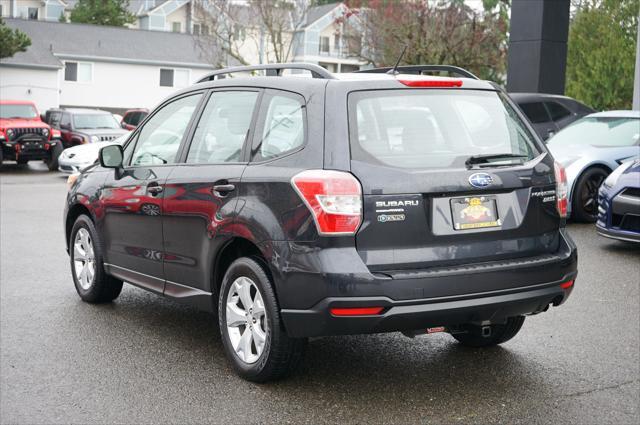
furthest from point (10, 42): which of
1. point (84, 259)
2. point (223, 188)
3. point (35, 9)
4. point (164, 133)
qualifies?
point (223, 188)

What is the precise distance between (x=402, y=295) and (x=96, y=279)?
135 inches

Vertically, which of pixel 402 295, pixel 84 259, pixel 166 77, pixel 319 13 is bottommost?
pixel 84 259

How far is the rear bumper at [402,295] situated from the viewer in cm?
464

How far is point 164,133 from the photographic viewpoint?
21.1 feet

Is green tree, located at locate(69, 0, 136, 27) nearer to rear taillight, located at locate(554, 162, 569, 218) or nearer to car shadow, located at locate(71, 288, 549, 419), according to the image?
car shadow, located at locate(71, 288, 549, 419)

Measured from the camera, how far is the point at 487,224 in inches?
195

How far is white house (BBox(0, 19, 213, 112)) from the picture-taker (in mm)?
55531

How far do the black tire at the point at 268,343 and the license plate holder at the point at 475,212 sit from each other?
1090 millimetres

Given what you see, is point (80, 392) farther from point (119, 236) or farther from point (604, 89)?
point (604, 89)

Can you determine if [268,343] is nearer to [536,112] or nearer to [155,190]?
[155,190]

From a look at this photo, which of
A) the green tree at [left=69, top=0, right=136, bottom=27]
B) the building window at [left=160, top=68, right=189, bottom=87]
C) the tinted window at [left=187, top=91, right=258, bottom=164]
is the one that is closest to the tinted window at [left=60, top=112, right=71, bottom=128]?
the tinted window at [left=187, top=91, right=258, bottom=164]

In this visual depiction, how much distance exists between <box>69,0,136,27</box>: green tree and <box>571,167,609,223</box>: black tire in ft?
203

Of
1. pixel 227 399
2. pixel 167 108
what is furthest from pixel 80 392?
pixel 167 108

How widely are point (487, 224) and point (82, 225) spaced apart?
3.78 meters
